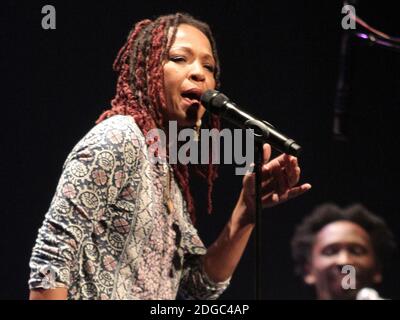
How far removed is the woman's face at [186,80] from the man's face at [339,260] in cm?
126

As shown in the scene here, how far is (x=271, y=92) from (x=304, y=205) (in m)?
0.59

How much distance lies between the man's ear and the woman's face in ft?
4.58

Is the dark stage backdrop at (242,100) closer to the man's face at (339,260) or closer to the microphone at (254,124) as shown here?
the man's face at (339,260)

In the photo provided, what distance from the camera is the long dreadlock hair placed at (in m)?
2.44

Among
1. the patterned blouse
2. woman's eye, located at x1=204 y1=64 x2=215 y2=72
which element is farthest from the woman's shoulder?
woman's eye, located at x1=204 y1=64 x2=215 y2=72

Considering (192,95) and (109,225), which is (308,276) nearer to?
(192,95)

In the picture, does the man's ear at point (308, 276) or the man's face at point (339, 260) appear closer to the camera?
the man's face at point (339, 260)

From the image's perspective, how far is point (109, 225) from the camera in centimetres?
219

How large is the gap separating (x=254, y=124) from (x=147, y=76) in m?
0.57

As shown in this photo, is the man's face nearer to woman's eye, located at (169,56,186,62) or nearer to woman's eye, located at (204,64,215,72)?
woman's eye, located at (204,64,215,72)

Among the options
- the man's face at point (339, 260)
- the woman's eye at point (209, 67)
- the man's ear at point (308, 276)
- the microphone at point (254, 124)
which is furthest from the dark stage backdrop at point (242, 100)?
the microphone at point (254, 124)

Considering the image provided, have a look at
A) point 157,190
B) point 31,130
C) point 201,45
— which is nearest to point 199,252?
point 157,190

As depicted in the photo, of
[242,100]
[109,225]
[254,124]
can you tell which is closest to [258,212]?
[254,124]

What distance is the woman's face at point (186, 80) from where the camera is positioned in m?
2.43
